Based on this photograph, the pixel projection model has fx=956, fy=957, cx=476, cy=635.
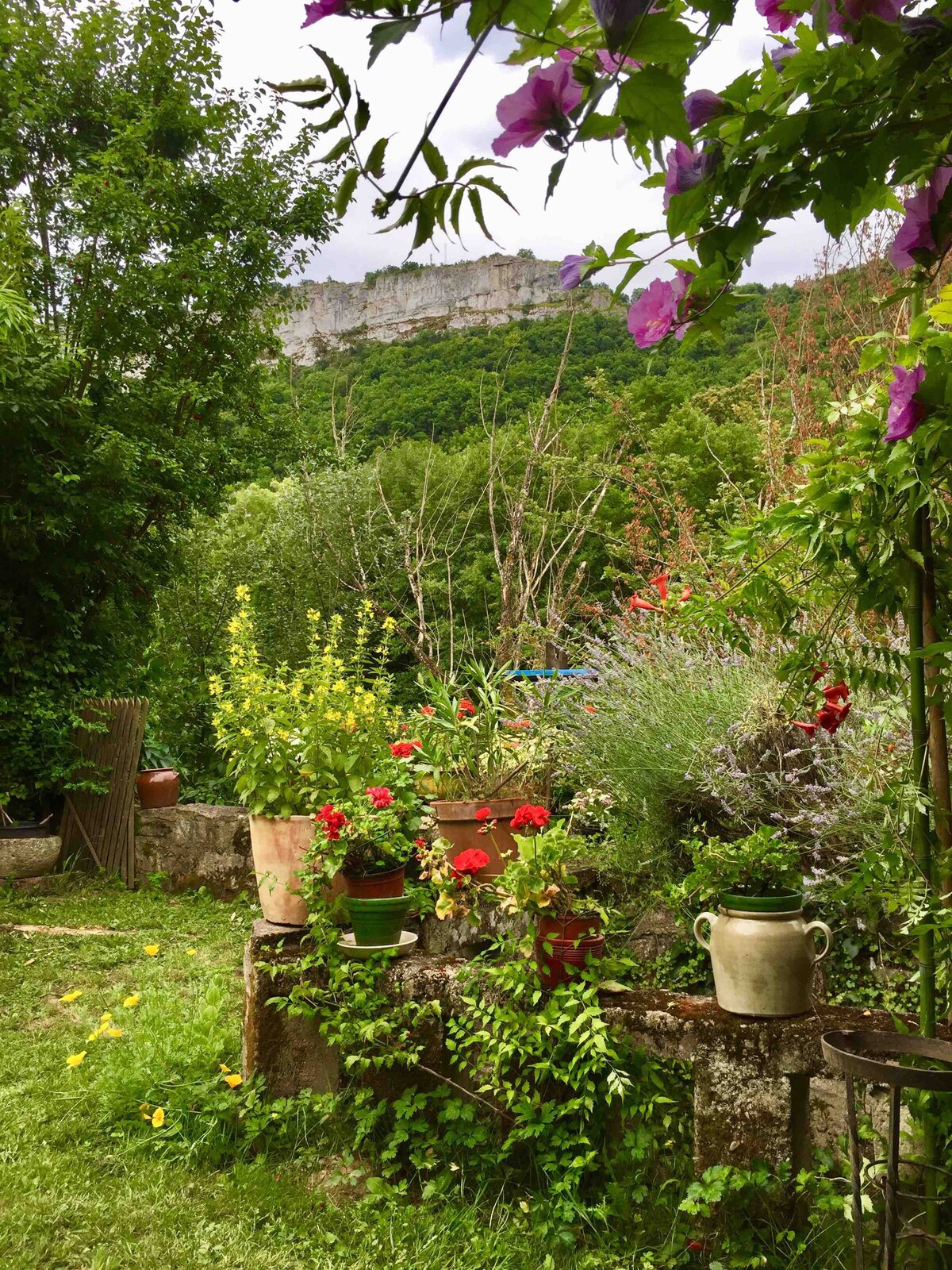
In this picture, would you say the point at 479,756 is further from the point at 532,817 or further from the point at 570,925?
the point at 570,925

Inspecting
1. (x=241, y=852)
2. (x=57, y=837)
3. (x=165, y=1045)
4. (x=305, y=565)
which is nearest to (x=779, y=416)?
(x=305, y=565)

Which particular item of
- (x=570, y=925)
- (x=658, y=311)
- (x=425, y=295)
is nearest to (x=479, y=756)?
(x=570, y=925)

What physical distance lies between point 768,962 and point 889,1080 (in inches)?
24.7

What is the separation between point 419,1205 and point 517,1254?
11.9 inches

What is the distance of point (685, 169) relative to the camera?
2.58ft

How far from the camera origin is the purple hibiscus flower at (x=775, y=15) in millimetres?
803

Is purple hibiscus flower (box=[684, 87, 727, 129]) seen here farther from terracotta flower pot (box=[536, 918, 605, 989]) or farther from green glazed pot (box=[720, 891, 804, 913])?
terracotta flower pot (box=[536, 918, 605, 989])

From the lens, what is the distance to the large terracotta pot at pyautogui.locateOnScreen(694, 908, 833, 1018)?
2066mm

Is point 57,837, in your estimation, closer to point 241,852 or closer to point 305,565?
point 241,852

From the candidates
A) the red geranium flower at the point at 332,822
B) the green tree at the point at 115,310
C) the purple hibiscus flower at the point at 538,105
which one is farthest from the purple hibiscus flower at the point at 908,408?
the green tree at the point at 115,310

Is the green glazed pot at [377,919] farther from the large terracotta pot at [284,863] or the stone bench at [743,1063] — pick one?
the large terracotta pot at [284,863]

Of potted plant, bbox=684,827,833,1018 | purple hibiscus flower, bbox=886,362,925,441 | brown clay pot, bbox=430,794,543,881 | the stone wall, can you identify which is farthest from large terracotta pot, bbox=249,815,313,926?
the stone wall

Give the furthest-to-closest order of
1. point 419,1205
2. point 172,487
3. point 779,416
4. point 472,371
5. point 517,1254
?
point 472,371, point 779,416, point 172,487, point 419,1205, point 517,1254

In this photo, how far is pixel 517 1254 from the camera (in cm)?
206
